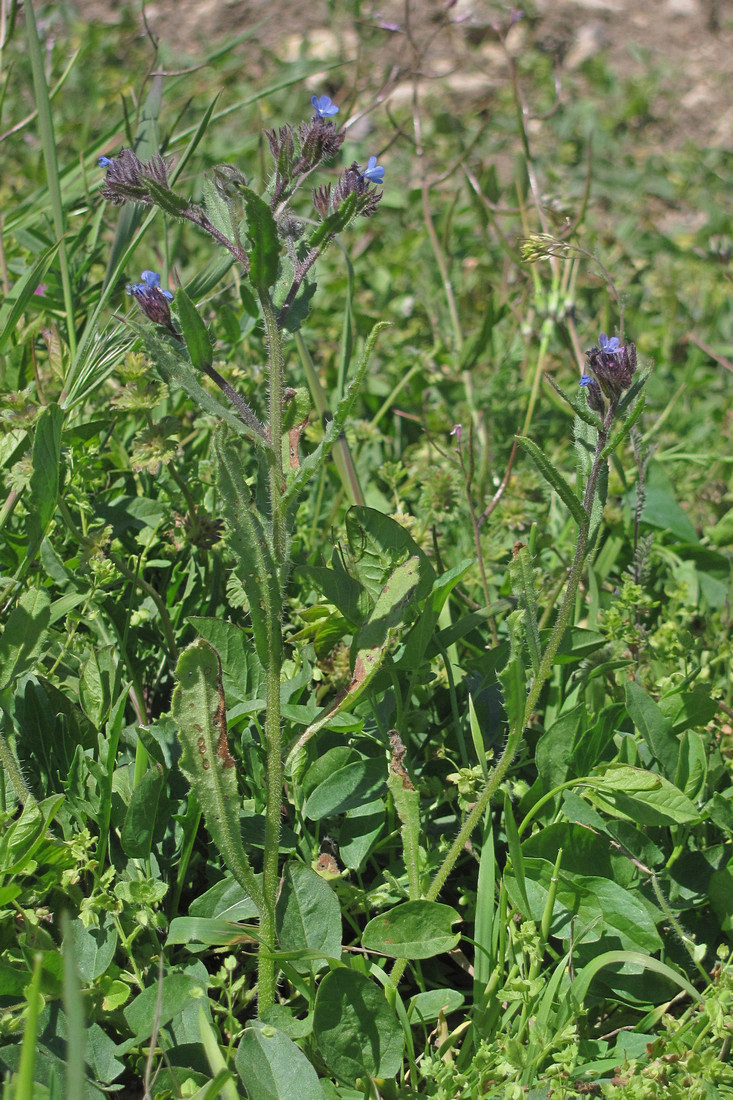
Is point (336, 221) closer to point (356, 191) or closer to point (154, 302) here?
point (356, 191)

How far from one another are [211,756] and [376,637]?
0.33 meters

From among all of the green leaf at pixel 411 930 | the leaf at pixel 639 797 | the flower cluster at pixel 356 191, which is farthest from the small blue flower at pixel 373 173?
the green leaf at pixel 411 930

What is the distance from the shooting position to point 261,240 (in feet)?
4.40

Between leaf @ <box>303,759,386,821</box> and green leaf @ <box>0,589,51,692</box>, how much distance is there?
1.81 feet

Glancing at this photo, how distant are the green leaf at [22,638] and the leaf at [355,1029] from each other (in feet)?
2.43

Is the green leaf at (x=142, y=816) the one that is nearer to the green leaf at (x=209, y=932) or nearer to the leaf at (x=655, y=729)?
the green leaf at (x=209, y=932)

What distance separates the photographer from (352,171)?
1.47 meters

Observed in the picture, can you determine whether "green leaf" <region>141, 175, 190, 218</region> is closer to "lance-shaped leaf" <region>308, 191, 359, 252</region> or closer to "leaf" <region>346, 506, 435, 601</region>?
"lance-shaped leaf" <region>308, 191, 359, 252</region>

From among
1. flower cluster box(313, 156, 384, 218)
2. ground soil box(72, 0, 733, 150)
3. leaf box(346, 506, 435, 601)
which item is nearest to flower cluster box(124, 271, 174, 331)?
flower cluster box(313, 156, 384, 218)

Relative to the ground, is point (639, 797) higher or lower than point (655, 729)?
lower

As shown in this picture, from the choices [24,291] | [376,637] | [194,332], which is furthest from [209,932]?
[24,291]

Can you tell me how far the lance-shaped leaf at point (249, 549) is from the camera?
1.40 metres

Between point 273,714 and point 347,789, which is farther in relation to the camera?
point 347,789

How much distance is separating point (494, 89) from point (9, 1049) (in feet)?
18.3
